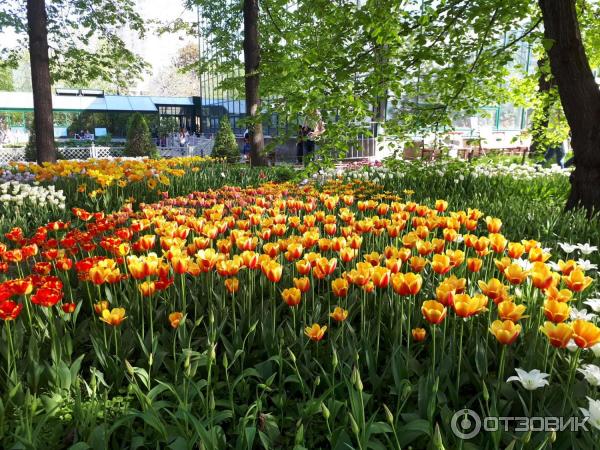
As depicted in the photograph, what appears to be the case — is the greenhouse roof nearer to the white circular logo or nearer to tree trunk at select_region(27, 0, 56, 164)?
tree trunk at select_region(27, 0, 56, 164)

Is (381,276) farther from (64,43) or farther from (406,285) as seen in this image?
(64,43)

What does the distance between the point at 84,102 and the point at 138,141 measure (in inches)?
508

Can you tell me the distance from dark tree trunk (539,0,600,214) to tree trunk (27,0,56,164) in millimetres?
8144

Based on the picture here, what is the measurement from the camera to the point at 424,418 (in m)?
1.46

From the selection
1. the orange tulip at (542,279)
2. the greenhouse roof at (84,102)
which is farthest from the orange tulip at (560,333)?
the greenhouse roof at (84,102)

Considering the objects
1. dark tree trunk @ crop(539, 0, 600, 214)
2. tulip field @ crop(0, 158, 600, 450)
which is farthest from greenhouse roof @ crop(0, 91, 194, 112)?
tulip field @ crop(0, 158, 600, 450)

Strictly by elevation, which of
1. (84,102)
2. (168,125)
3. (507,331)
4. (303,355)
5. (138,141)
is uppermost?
(84,102)

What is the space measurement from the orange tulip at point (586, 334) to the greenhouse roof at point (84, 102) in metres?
29.9

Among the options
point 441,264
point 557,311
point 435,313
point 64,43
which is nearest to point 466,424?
point 435,313

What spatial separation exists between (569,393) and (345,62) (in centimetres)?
419

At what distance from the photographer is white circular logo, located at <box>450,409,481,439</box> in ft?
4.37

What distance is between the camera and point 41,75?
8.59m

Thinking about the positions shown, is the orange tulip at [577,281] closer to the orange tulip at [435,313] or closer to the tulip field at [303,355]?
the tulip field at [303,355]

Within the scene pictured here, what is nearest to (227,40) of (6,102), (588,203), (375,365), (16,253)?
(588,203)
